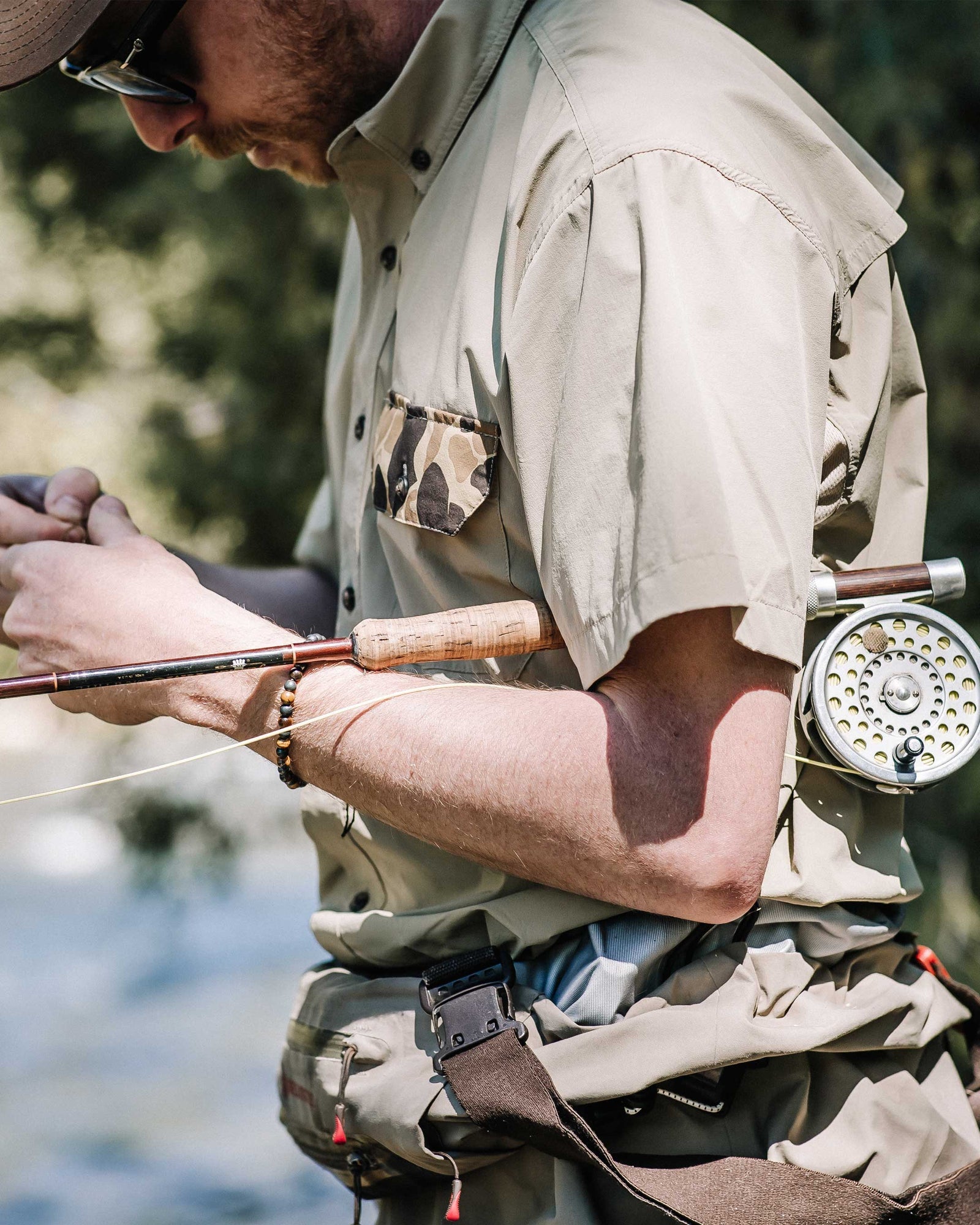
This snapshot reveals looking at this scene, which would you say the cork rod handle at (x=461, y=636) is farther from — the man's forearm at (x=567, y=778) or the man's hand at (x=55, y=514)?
the man's hand at (x=55, y=514)

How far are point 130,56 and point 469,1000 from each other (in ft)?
4.28

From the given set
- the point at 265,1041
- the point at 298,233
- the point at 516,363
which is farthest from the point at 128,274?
the point at 516,363

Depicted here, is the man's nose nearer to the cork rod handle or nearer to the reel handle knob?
the cork rod handle

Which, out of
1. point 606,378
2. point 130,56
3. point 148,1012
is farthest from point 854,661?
point 148,1012

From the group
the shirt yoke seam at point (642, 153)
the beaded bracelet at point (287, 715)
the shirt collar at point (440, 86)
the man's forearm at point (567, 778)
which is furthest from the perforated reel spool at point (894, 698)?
the shirt collar at point (440, 86)

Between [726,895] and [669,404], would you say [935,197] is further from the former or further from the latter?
[726,895]

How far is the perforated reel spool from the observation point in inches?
51.4

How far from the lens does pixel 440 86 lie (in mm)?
1502

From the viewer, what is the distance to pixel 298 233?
12.3ft

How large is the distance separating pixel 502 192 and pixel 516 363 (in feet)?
0.77

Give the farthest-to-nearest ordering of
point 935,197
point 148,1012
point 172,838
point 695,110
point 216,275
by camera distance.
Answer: point 148,1012 < point 216,275 < point 172,838 < point 935,197 < point 695,110

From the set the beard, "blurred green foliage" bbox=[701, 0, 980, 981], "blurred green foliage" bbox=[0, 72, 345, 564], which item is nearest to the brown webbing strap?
the beard

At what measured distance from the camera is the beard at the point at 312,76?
160 centimetres

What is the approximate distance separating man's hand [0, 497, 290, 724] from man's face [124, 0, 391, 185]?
2.13 feet
